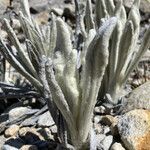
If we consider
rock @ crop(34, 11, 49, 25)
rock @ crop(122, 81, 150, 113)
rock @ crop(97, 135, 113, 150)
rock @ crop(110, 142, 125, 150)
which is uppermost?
rock @ crop(122, 81, 150, 113)

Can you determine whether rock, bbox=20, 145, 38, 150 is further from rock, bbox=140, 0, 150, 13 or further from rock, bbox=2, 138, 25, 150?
rock, bbox=140, 0, 150, 13

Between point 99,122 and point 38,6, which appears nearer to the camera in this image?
point 99,122

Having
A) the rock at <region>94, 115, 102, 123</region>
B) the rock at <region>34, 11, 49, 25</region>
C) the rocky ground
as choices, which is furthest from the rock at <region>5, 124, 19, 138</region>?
the rock at <region>34, 11, 49, 25</region>

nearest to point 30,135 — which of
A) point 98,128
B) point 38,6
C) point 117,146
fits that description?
point 98,128

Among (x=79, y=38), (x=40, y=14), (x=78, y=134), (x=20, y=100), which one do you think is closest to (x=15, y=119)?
(x=20, y=100)

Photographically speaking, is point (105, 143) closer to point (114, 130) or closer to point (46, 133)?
point (114, 130)

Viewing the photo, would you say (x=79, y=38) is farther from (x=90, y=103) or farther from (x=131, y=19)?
(x=90, y=103)

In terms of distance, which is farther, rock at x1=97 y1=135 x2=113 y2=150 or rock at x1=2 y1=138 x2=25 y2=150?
rock at x1=2 y1=138 x2=25 y2=150
